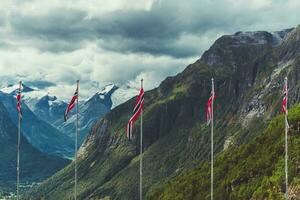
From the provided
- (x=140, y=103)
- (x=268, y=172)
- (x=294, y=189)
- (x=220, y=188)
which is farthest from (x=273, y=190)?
(x=140, y=103)

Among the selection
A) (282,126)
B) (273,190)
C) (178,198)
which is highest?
(282,126)

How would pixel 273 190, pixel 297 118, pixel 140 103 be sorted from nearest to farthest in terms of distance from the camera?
pixel 140 103
pixel 273 190
pixel 297 118

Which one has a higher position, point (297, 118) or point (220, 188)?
point (297, 118)

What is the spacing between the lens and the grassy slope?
5276 inches

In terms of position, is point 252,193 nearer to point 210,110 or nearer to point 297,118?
point 297,118

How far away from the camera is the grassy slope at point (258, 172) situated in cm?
13400

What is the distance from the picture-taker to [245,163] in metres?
173

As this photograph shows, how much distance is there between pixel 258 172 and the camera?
155m

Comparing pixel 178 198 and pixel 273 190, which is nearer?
pixel 273 190

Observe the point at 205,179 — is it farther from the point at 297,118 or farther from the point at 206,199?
the point at 297,118

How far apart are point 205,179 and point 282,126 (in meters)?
35.1

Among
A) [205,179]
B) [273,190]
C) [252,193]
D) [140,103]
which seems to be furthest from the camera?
[205,179]

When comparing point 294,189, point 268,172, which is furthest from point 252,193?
point 294,189

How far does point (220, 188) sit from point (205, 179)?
93.0ft
